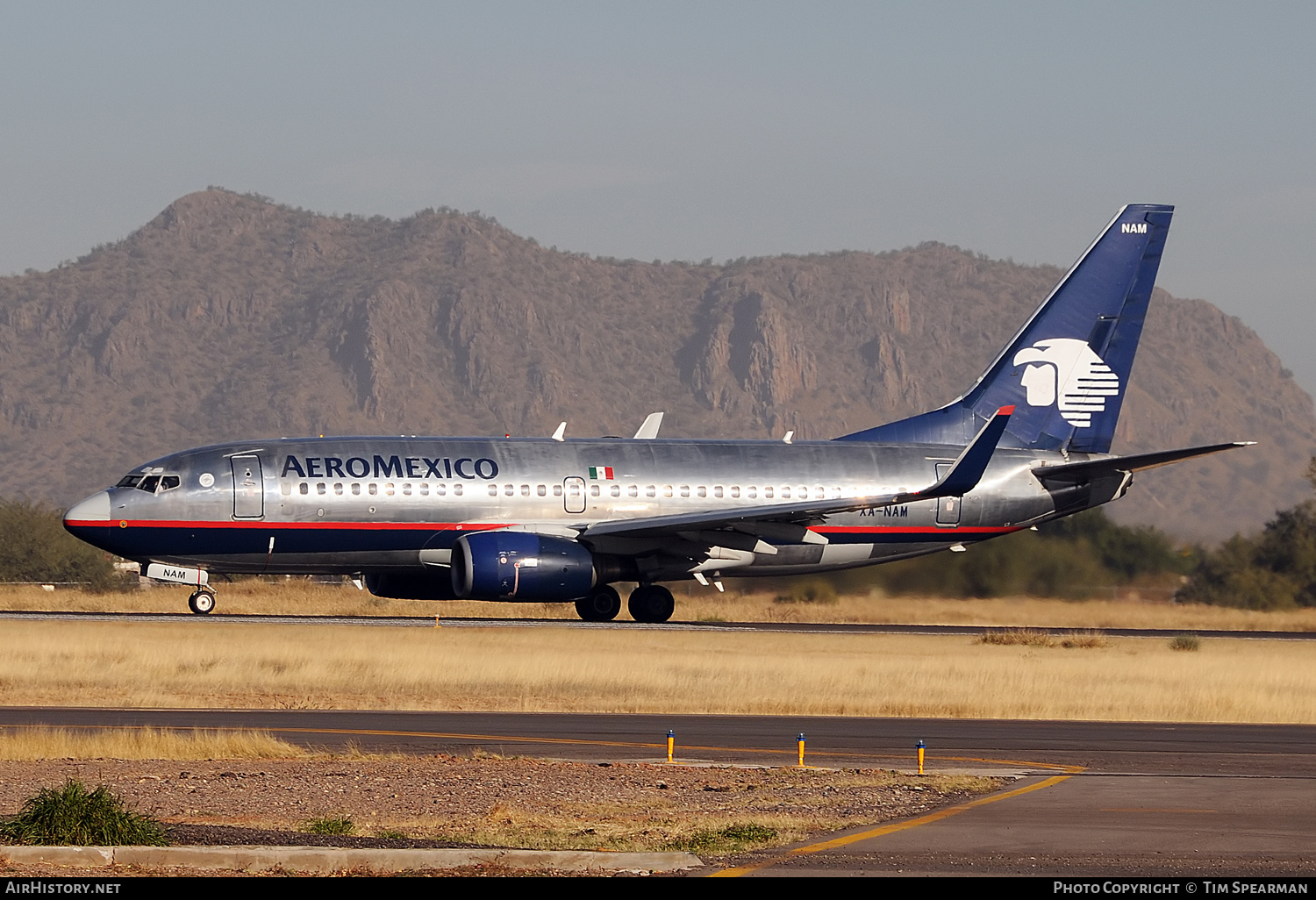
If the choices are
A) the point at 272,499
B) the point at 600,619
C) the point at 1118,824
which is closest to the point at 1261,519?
the point at 600,619

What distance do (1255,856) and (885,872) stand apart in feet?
10.2

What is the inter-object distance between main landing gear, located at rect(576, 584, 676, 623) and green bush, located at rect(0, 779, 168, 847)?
98.1ft

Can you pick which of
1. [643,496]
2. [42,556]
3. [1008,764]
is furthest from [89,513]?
[42,556]

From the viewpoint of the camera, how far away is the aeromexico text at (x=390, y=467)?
4088cm

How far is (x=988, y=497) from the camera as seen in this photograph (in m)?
45.5

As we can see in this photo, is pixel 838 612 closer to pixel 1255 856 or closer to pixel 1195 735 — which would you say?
pixel 1195 735

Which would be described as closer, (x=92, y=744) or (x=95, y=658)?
(x=92, y=744)

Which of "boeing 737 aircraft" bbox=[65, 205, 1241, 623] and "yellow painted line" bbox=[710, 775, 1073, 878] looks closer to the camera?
"yellow painted line" bbox=[710, 775, 1073, 878]

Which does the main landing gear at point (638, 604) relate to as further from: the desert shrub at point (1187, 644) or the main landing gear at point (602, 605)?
the desert shrub at point (1187, 644)

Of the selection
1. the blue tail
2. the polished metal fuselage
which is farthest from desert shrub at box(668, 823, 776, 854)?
the blue tail

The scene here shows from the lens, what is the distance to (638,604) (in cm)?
4375

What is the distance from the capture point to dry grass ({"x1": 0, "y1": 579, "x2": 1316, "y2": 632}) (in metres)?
49.5

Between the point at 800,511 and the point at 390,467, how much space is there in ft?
31.0

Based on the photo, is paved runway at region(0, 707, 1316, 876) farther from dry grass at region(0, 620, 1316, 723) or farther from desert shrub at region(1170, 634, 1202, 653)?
desert shrub at region(1170, 634, 1202, 653)
